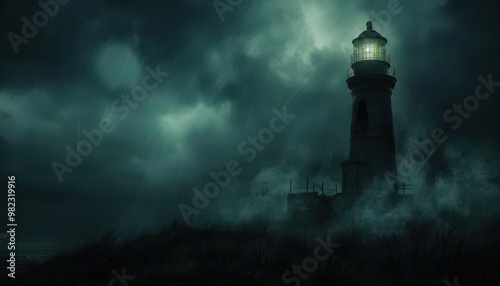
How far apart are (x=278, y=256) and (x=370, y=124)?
1491cm

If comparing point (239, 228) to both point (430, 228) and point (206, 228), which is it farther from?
point (430, 228)

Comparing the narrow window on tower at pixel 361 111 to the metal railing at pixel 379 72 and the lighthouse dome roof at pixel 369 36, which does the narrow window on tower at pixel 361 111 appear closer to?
the metal railing at pixel 379 72

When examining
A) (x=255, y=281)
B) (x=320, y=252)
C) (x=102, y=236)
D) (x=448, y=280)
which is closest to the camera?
(x=448, y=280)

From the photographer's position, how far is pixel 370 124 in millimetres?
27859

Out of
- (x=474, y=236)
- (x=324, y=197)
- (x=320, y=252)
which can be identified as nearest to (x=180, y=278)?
(x=320, y=252)

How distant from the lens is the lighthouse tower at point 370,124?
27594mm

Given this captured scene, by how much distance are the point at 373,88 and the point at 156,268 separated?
17.8 m

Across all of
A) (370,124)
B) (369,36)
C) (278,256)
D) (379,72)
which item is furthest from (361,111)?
(278,256)

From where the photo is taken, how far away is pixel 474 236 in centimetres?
1471

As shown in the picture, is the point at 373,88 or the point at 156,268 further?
the point at 373,88

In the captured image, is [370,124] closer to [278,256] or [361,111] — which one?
[361,111]

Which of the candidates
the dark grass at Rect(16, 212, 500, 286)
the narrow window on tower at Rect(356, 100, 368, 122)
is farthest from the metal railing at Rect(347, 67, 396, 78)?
the dark grass at Rect(16, 212, 500, 286)

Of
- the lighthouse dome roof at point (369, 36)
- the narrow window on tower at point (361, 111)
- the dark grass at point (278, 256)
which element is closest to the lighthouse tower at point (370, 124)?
the narrow window on tower at point (361, 111)

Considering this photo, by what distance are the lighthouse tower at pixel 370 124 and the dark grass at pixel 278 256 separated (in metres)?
8.90
